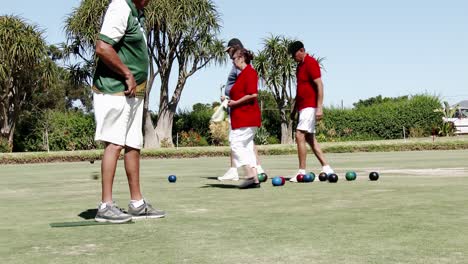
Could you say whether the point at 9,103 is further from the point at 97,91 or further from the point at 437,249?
A: the point at 437,249

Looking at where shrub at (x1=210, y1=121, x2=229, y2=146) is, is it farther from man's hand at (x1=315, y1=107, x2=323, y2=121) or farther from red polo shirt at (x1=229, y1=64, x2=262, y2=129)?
red polo shirt at (x1=229, y1=64, x2=262, y2=129)

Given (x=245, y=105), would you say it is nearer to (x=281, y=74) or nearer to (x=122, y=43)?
(x=122, y=43)

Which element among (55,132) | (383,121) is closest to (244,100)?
(55,132)

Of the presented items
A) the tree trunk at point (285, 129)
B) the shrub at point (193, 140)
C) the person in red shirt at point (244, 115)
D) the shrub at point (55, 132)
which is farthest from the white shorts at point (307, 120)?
the tree trunk at point (285, 129)

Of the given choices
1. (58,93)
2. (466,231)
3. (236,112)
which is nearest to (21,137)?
(58,93)

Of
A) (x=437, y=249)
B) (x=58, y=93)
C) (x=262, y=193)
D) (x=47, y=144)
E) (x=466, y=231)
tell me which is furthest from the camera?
(x=58, y=93)

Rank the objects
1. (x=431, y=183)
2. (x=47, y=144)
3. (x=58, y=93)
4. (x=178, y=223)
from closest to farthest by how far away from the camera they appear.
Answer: (x=178, y=223)
(x=431, y=183)
(x=47, y=144)
(x=58, y=93)

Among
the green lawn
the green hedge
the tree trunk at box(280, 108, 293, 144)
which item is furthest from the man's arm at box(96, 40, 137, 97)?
the green hedge

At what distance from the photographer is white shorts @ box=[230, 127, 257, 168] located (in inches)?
325

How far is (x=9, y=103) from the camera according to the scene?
30.7m

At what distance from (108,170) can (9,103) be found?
1049 inches

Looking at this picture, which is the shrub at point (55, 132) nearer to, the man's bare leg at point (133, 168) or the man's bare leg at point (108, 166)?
the man's bare leg at point (133, 168)

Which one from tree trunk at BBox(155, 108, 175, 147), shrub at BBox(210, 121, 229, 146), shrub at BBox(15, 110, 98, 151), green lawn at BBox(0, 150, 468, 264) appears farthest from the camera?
tree trunk at BBox(155, 108, 175, 147)

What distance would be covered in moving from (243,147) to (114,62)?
331cm
